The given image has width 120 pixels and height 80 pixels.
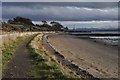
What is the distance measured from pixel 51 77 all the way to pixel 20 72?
7.73ft

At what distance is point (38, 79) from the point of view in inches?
540

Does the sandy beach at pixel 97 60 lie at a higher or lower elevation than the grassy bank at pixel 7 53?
lower

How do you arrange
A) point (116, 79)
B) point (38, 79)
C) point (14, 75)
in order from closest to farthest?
1. point (38, 79)
2. point (14, 75)
3. point (116, 79)

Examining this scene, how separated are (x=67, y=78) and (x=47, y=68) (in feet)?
12.2

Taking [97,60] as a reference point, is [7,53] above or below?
above

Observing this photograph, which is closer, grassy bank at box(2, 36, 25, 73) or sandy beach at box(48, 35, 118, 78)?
grassy bank at box(2, 36, 25, 73)

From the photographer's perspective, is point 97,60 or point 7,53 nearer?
point 7,53

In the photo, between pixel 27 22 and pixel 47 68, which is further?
pixel 27 22

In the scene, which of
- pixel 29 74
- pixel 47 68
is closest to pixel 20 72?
pixel 29 74

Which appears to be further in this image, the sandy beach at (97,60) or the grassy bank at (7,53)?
the sandy beach at (97,60)

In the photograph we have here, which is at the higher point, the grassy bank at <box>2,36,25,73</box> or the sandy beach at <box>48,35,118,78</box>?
the grassy bank at <box>2,36,25,73</box>

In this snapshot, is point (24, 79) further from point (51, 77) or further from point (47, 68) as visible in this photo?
point (47, 68)

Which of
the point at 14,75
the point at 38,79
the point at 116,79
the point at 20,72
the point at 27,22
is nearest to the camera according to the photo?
the point at 38,79

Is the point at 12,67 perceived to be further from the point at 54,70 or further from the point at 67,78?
the point at 67,78
